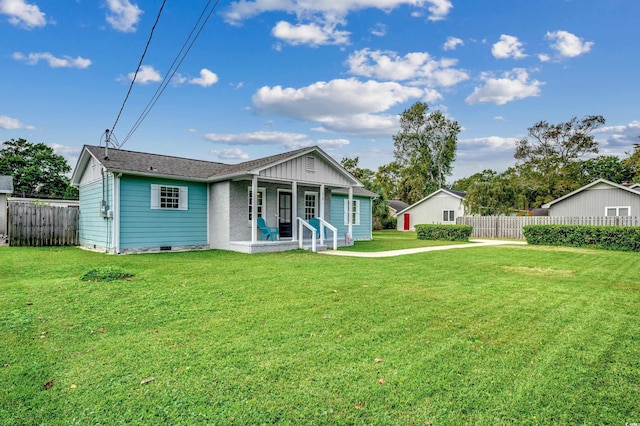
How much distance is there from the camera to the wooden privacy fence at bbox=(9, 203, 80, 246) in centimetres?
1420

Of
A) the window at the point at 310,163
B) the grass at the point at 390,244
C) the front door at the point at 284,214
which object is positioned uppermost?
the window at the point at 310,163

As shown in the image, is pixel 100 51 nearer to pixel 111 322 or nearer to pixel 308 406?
pixel 111 322

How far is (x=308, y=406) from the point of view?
259 cm

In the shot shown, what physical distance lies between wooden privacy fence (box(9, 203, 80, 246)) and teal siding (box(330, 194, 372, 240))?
11.8 metres

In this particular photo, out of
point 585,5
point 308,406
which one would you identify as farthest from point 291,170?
point 585,5

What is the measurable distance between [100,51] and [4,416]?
586 inches

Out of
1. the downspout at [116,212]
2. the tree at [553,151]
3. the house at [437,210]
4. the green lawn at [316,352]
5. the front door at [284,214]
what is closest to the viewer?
the green lawn at [316,352]

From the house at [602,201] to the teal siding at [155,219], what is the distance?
86.6 feet

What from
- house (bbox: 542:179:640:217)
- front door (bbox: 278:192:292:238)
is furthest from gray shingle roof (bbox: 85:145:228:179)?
house (bbox: 542:179:640:217)

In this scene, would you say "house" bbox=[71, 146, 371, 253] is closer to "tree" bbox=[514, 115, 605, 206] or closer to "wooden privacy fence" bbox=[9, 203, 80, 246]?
"wooden privacy fence" bbox=[9, 203, 80, 246]

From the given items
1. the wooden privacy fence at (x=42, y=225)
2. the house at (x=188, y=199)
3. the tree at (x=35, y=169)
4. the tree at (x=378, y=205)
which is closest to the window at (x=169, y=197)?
the house at (x=188, y=199)

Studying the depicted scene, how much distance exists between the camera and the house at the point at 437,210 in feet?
106

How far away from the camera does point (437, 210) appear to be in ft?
110

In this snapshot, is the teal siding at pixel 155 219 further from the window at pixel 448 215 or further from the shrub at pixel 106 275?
the window at pixel 448 215
